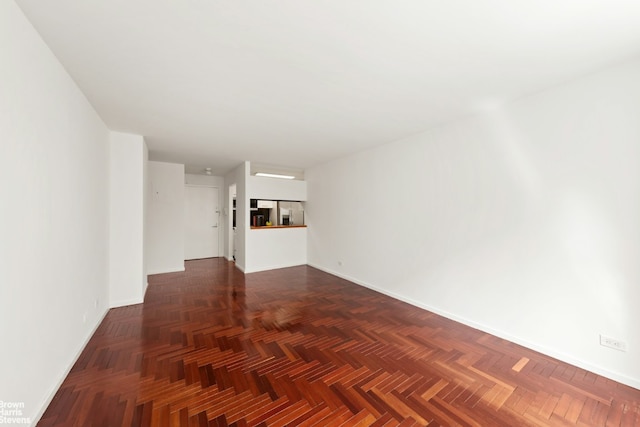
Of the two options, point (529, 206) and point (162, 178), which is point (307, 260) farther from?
point (529, 206)

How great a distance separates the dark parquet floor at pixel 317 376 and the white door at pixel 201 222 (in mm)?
3812

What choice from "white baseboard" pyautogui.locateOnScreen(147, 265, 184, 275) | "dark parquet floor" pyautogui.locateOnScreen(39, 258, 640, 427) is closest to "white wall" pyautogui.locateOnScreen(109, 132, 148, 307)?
"dark parquet floor" pyautogui.locateOnScreen(39, 258, 640, 427)

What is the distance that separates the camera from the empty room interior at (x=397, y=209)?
156cm

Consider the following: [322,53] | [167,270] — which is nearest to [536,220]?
[322,53]

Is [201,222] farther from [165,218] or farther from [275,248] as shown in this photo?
[275,248]

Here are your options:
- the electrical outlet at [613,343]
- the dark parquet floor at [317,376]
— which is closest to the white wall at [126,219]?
the dark parquet floor at [317,376]

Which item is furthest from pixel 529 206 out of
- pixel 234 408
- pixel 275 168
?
pixel 275 168

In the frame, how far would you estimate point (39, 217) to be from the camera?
1.70 meters

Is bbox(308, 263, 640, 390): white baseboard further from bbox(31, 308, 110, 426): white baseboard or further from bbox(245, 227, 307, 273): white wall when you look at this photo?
bbox(31, 308, 110, 426): white baseboard

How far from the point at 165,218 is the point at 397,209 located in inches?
200

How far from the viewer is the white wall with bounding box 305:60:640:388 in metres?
2.08

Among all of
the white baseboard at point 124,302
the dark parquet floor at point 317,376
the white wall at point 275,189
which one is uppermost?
the white wall at point 275,189
